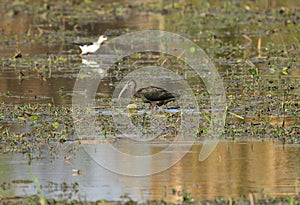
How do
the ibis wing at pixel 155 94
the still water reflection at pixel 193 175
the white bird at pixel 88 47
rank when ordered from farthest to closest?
1. the white bird at pixel 88 47
2. the ibis wing at pixel 155 94
3. the still water reflection at pixel 193 175

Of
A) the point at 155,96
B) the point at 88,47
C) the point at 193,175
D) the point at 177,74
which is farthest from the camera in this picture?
the point at 88,47

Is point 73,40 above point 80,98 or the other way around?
above

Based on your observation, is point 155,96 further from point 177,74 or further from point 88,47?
point 88,47

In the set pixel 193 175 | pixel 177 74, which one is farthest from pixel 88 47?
pixel 193 175

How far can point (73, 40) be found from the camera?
17641 mm

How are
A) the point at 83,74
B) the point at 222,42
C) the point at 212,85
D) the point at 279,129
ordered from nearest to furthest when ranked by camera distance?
the point at 279,129 → the point at 212,85 → the point at 83,74 → the point at 222,42

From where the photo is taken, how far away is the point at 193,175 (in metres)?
7.27

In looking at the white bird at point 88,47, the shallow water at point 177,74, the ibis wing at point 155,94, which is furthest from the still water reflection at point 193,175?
the white bird at point 88,47

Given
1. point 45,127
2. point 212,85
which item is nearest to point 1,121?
point 45,127

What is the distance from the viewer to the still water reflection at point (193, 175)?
6707 mm

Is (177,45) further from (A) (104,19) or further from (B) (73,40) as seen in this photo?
(A) (104,19)

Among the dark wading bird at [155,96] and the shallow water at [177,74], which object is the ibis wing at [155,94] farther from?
the shallow water at [177,74]

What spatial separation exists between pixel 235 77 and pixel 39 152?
5166mm

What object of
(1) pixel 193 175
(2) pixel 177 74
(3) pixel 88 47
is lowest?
(1) pixel 193 175
